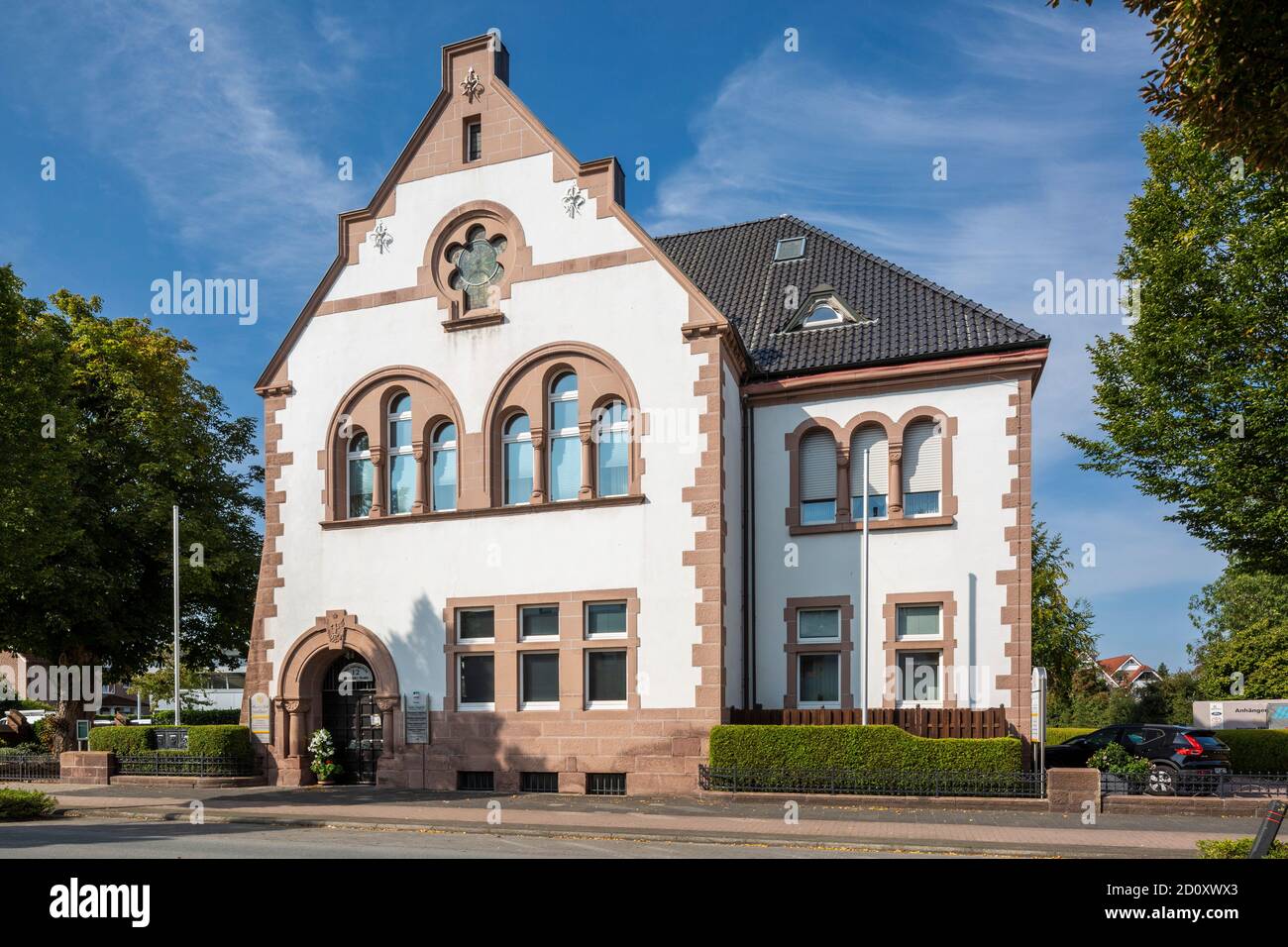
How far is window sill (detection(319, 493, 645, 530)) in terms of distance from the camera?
22.4 metres

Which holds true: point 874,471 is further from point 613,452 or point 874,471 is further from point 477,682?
point 477,682

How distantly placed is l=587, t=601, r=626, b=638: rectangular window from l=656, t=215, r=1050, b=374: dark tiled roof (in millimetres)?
6166

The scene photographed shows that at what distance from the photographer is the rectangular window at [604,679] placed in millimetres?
22188

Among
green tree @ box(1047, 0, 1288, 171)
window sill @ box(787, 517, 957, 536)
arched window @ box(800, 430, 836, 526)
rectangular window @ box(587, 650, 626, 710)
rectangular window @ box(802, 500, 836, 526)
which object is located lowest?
rectangular window @ box(587, 650, 626, 710)

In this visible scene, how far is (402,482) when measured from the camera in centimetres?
2483

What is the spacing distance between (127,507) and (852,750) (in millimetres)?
22491

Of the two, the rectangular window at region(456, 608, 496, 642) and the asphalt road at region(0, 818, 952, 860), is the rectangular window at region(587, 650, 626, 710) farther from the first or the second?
the asphalt road at region(0, 818, 952, 860)

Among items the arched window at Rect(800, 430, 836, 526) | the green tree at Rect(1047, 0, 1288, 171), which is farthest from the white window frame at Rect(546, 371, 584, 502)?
the green tree at Rect(1047, 0, 1288, 171)

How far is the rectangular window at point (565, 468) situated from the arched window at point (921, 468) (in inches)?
270

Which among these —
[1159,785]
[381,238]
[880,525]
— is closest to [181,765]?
[381,238]

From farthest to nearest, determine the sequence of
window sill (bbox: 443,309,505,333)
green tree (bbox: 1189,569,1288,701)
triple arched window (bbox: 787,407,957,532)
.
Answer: green tree (bbox: 1189,569,1288,701) < window sill (bbox: 443,309,505,333) < triple arched window (bbox: 787,407,957,532)

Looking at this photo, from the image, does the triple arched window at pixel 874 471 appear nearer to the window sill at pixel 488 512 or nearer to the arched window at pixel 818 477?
the arched window at pixel 818 477

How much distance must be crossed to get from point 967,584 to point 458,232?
13.4m

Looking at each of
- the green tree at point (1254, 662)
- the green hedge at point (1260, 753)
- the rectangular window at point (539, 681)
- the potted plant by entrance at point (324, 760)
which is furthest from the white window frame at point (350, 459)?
the green tree at point (1254, 662)
